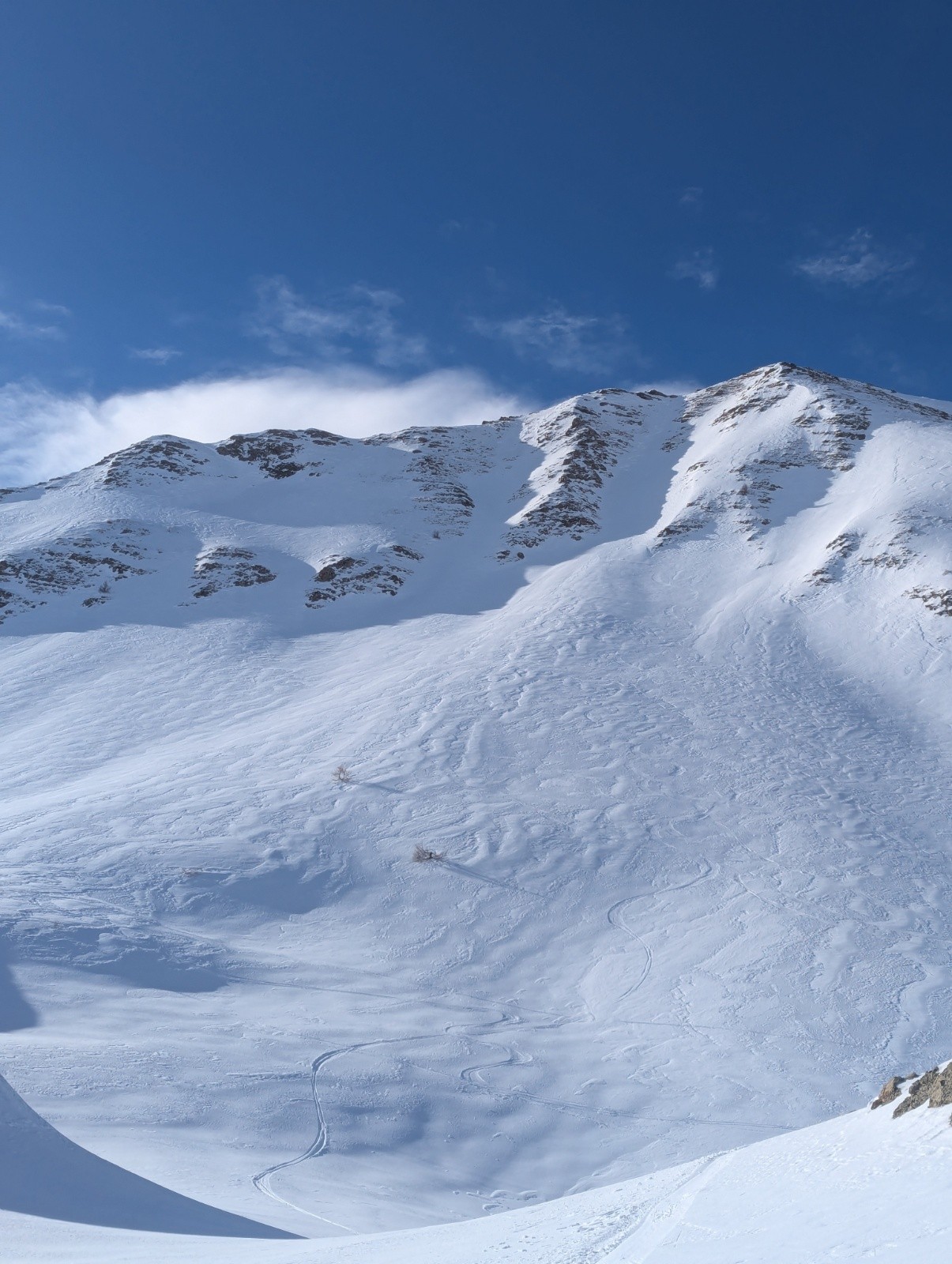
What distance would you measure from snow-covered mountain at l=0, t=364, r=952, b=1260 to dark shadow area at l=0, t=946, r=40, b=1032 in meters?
0.05

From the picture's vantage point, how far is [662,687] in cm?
2147

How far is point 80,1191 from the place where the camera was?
4.93 m

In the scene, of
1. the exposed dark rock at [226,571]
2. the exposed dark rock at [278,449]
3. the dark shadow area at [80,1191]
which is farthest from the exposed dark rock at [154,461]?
the dark shadow area at [80,1191]

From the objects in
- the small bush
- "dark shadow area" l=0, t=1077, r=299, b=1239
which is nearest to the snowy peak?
the small bush

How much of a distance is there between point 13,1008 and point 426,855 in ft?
21.4

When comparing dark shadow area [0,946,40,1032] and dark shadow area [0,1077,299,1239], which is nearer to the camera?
dark shadow area [0,1077,299,1239]

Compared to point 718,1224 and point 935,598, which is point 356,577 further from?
point 718,1224

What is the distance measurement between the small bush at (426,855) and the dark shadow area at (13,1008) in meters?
6.20

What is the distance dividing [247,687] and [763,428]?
3637 centimetres

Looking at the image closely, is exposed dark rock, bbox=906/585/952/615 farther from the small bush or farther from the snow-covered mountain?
the small bush

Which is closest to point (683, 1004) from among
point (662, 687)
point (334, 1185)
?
point (334, 1185)

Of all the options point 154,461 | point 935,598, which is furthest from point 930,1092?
point 154,461

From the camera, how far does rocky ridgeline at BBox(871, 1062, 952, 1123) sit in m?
3.81

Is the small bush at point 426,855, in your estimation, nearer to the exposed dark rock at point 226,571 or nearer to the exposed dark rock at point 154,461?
the exposed dark rock at point 226,571
